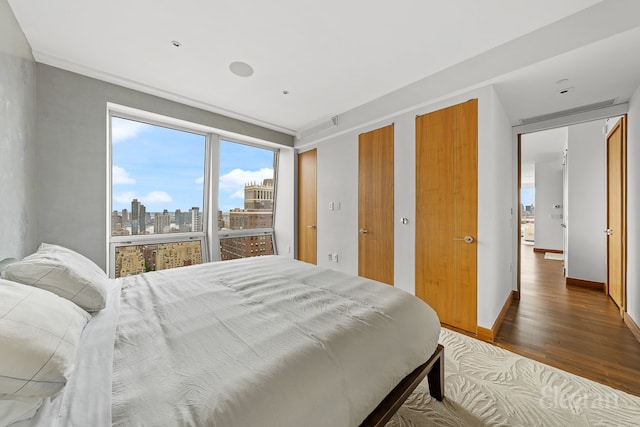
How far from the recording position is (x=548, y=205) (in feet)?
23.0

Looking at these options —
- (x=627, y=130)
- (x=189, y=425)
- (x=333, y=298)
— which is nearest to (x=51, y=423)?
(x=189, y=425)

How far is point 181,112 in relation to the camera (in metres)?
3.29

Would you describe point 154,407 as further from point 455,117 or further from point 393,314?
point 455,117

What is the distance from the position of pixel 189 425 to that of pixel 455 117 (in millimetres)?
3045

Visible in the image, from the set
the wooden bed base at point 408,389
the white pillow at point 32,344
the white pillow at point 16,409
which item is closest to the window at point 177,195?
the white pillow at point 32,344

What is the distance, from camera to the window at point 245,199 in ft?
13.4

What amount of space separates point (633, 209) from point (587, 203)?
180 centimetres

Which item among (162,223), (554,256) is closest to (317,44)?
(162,223)

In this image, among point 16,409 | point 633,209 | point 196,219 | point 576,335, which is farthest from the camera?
point 196,219

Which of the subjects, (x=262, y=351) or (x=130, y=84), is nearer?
(x=262, y=351)

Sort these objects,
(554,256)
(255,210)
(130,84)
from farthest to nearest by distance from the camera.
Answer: (554,256) < (255,210) < (130,84)

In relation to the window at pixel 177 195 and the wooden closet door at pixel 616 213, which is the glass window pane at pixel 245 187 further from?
the wooden closet door at pixel 616 213

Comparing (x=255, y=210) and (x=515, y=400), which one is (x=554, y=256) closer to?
(x=515, y=400)

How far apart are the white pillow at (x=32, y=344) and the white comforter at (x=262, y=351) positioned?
0.17m
